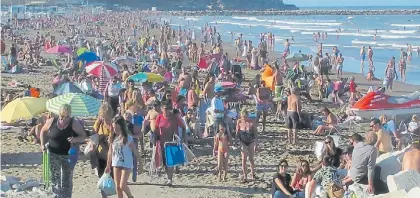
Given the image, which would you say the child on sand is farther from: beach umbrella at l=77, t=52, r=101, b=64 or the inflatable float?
beach umbrella at l=77, t=52, r=101, b=64

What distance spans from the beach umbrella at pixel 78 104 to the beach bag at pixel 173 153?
140 cm

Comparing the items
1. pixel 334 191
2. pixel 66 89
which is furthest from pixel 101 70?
pixel 334 191

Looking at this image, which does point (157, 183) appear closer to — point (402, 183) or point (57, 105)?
point (57, 105)

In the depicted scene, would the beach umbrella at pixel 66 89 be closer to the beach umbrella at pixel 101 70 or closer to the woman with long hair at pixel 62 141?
the beach umbrella at pixel 101 70

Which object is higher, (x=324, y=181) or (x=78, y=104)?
(x=78, y=104)

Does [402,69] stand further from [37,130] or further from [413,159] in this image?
[413,159]

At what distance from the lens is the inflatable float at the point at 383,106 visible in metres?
12.6

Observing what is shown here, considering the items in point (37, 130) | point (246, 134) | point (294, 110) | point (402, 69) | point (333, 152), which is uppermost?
point (333, 152)

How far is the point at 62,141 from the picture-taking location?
708cm

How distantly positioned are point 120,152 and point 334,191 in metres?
2.46

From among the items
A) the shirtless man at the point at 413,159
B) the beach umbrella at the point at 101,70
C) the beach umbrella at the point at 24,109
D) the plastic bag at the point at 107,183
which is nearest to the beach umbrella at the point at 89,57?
the beach umbrella at the point at 101,70

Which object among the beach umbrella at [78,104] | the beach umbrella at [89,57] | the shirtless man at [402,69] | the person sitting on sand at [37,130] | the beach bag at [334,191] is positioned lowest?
the shirtless man at [402,69]

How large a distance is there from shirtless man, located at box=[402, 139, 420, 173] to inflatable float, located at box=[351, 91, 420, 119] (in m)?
5.57

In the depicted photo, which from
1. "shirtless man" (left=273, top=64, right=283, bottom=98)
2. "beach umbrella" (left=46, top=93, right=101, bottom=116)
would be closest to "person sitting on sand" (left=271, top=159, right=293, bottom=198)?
"beach umbrella" (left=46, top=93, right=101, bottom=116)
